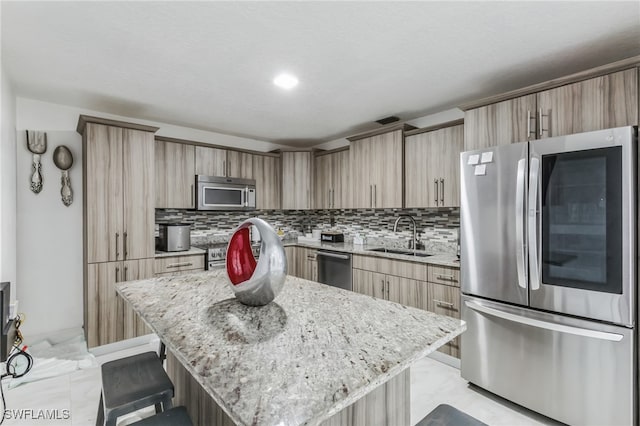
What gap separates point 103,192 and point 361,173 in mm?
2743

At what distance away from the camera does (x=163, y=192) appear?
3561 mm

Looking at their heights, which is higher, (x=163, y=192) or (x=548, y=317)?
(x=163, y=192)

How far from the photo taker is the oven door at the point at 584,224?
1.70 m

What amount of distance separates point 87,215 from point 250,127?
2.01 meters

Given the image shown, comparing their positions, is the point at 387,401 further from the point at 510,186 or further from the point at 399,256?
the point at 399,256

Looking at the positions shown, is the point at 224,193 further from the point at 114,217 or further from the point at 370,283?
the point at 370,283

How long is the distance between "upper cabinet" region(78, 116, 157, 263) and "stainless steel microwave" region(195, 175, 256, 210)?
0.62 metres

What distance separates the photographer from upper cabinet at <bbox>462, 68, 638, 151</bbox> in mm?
1815

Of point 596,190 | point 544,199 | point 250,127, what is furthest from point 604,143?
point 250,127

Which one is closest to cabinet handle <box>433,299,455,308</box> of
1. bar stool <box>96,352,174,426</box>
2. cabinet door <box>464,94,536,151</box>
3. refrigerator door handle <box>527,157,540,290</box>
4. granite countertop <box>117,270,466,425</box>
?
refrigerator door handle <box>527,157,540,290</box>

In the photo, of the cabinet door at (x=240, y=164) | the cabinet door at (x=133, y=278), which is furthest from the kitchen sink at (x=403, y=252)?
the cabinet door at (x=133, y=278)

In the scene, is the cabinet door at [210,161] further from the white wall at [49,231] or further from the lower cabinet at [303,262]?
the lower cabinet at [303,262]

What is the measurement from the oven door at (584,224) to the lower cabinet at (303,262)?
251cm

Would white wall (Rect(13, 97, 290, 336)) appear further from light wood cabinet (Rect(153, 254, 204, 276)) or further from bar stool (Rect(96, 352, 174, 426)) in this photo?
bar stool (Rect(96, 352, 174, 426))
